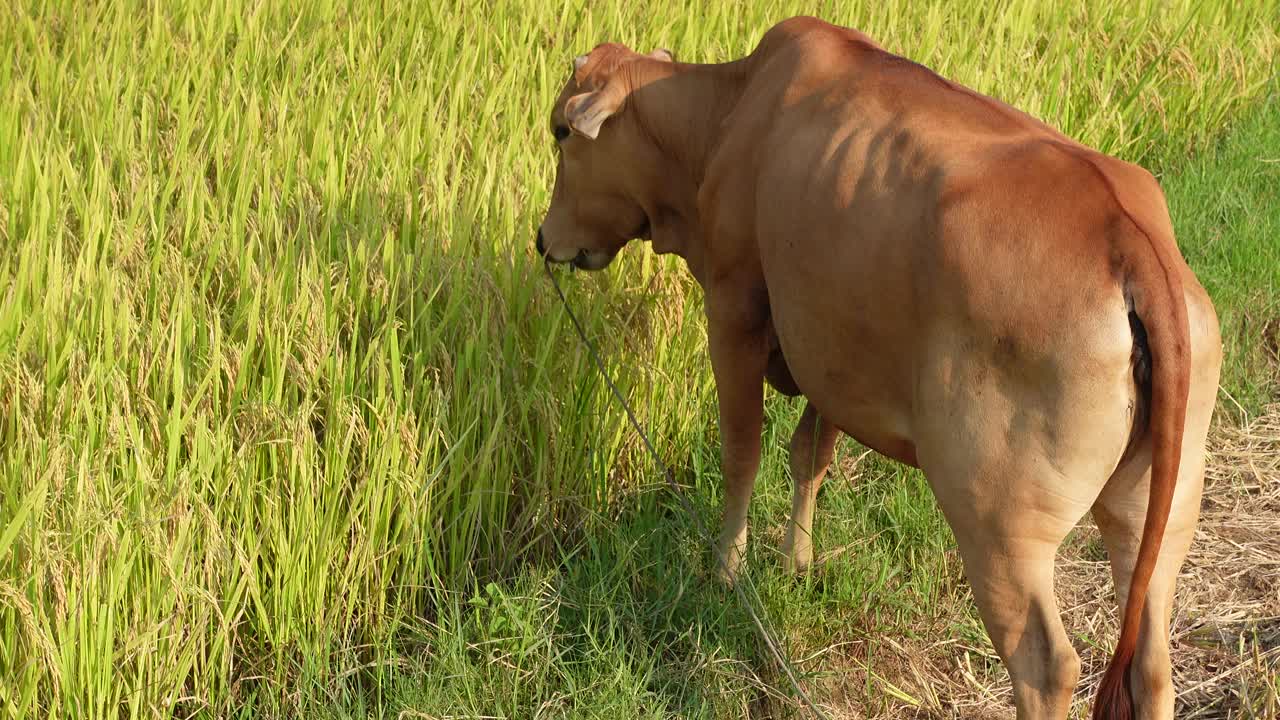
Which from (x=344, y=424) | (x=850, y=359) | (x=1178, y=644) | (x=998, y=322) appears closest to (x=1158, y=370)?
(x=998, y=322)

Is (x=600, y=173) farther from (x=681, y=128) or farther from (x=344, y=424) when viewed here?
(x=344, y=424)

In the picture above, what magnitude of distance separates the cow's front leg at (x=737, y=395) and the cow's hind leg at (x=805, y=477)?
0.17 metres

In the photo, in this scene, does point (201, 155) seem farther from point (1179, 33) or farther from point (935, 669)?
point (1179, 33)

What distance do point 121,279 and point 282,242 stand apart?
0.44 metres

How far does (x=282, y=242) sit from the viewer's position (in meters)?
3.40

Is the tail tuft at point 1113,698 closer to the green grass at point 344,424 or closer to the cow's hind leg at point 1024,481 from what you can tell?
the cow's hind leg at point 1024,481

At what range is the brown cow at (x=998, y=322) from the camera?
2.16 metres

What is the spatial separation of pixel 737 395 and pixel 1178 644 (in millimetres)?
1225

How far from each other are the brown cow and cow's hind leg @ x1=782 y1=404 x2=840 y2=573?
59cm

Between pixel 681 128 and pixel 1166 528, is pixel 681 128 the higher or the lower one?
the higher one

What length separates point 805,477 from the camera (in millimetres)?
3441

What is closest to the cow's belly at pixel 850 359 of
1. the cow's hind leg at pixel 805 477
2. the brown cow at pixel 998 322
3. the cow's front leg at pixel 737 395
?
the brown cow at pixel 998 322

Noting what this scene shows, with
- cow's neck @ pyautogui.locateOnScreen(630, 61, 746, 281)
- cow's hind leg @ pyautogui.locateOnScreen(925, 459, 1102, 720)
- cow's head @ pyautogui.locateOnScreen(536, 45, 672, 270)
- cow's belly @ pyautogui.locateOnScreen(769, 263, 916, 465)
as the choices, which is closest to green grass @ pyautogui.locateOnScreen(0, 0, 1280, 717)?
cow's head @ pyautogui.locateOnScreen(536, 45, 672, 270)

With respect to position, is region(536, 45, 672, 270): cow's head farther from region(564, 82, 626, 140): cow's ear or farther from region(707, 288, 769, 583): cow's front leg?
region(707, 288, 769, 583): cow's front leg
